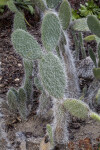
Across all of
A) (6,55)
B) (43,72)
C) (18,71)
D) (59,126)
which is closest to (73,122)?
(59,126)

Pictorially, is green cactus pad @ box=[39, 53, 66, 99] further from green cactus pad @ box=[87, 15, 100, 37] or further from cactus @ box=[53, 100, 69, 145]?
green cactus pad @ box=[87, 15, 100, 37]

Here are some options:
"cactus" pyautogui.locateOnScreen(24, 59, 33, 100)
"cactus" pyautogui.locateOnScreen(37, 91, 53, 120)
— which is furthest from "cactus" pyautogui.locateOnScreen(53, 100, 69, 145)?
"cactus" pyautogui.locateOnScreen(24, 59, 33, 100)

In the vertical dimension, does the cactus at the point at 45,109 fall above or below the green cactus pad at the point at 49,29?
below

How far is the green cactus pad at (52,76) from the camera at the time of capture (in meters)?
0.86

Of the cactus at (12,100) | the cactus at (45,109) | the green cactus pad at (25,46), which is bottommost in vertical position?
the cactus at (45,109)

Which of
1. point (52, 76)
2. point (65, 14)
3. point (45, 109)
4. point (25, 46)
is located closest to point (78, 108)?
point (52, 76)

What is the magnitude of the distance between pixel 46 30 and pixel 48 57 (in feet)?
0.43

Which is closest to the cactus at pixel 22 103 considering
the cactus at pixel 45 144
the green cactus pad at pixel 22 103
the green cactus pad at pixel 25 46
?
the green cactus pad at pixel 22 103

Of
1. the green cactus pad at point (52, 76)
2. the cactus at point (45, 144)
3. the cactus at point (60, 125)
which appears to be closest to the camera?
the green cactus pad at point (52, 76)

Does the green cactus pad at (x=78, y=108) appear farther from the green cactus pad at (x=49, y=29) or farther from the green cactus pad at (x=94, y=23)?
the green cactus pad at (x=94, y=23)

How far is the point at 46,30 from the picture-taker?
94 centimetres

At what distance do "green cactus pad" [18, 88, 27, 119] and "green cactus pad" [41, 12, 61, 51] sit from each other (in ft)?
1.31

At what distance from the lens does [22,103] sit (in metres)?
1.28

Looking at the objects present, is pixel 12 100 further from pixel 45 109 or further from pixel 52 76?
pixel 52 76
